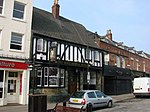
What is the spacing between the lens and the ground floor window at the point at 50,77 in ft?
66.5

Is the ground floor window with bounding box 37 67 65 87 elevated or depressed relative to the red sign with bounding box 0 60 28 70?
depressed

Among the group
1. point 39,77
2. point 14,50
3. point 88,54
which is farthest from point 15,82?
point 88,54

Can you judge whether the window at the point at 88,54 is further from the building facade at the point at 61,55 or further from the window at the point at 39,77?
the window at the point at 39,77

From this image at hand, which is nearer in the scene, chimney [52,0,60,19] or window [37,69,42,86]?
window [37,69,42,86]

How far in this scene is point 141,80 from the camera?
26.3 m

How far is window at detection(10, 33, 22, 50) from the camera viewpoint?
18.6 m

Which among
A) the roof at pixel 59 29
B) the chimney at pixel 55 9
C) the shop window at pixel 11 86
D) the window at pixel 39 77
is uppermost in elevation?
the chimney at pixel 55 9

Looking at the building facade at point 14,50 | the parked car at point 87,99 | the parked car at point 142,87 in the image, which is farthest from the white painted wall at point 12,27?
the parked car at point 142,87

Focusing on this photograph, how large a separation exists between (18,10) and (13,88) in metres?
6.81

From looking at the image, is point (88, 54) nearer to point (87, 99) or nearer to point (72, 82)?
point (72, 82)

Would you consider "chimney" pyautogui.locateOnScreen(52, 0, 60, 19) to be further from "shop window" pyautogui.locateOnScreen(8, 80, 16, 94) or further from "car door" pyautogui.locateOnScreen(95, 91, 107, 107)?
"car door" pyautogui.locateOnScreen(95, 91, 107, 107)

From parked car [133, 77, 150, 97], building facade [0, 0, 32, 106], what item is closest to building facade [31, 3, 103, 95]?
building facade [0, 0, 32, 106]

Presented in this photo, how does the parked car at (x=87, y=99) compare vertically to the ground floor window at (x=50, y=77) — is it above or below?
below

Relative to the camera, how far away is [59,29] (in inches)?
964
